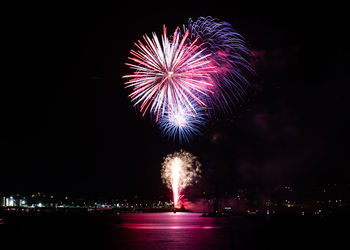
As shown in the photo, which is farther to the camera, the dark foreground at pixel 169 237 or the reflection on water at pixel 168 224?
the reflection on water at pixel 168 224

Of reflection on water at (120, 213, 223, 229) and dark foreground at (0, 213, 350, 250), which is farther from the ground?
dark foreground at (0, 213, 350, 250)

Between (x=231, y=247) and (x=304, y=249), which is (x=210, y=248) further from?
(x=304, y=249)

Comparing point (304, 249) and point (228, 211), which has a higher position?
point (304, 249)

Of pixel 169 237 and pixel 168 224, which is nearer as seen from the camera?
pixel 169 237

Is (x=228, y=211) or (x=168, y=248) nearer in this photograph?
(x=168, y=248)

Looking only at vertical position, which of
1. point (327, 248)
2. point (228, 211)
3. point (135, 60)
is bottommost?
point (228, 211)

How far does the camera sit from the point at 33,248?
28.5 meters

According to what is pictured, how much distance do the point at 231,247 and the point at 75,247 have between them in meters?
11.5

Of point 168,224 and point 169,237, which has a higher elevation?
point 169,237

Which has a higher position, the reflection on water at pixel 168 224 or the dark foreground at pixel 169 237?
the dark foreground at pixel 169 237

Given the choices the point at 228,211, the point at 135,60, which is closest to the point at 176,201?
the point at 135,60

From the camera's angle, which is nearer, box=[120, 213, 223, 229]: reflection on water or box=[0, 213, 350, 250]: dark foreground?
box=[0, 213, 350, 250]: dark foreground

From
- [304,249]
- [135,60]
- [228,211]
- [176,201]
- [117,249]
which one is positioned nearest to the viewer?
[117,249]

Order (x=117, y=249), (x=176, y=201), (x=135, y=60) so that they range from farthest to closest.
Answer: (x=176, y=201) < (x=135, y=60) < (x=117, y=249)
